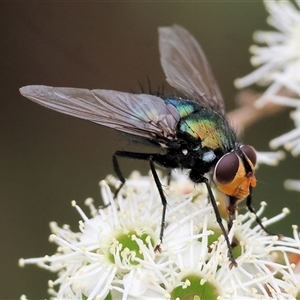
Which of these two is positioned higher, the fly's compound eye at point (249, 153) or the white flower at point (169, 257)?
the fly's compound eye at point (249, 153)

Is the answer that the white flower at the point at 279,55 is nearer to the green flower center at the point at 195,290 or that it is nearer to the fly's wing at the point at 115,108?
the fly's wing at the point at 115,108

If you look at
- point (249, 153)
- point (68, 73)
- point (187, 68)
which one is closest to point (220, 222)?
point (249, 153)

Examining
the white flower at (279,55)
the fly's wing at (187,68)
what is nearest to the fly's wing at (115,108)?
the fly's wing at (187,68)

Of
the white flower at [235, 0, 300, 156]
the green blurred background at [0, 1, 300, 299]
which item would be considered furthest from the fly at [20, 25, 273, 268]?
the green blurred background at [0, 1, 300, 299]

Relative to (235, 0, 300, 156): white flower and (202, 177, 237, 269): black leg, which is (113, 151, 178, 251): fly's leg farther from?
(235, 0, 300, 156): white flower

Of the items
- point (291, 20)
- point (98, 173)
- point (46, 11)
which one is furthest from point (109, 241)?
Answer: point (46, 11)
